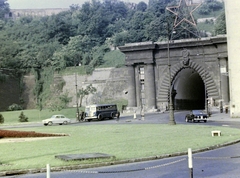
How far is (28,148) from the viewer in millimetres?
24391

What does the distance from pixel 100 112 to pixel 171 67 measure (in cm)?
1889

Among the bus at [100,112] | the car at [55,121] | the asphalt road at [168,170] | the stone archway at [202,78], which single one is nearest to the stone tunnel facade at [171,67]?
the stone archway at [202,78]

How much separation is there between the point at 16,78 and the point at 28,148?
310 feet

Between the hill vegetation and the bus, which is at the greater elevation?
the hill vegetation

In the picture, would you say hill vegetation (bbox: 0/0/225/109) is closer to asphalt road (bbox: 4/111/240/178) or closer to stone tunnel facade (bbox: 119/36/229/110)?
stone tunnel facade (bbox: 119/36/229/110)

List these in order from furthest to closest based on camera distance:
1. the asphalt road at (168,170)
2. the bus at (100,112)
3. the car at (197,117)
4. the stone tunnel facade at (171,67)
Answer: the stone tunnel facade at (171,67) < the bus at (100,112) < the car at (197,117) < the asphalt road at (168,170)

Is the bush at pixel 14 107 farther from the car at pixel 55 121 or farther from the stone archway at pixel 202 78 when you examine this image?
the car at pixel 55 121

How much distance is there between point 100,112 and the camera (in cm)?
6500

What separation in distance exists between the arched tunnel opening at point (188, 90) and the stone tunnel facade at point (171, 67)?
0.78 m

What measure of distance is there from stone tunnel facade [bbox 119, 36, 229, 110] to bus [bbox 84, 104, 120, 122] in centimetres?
1322

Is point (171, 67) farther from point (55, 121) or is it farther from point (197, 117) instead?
point (197, 117)

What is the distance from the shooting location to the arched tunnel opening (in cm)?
8394

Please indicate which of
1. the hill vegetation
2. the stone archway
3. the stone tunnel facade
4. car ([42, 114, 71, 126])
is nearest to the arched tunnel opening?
the stone tunnel facade

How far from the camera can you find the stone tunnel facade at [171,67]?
247 ft
